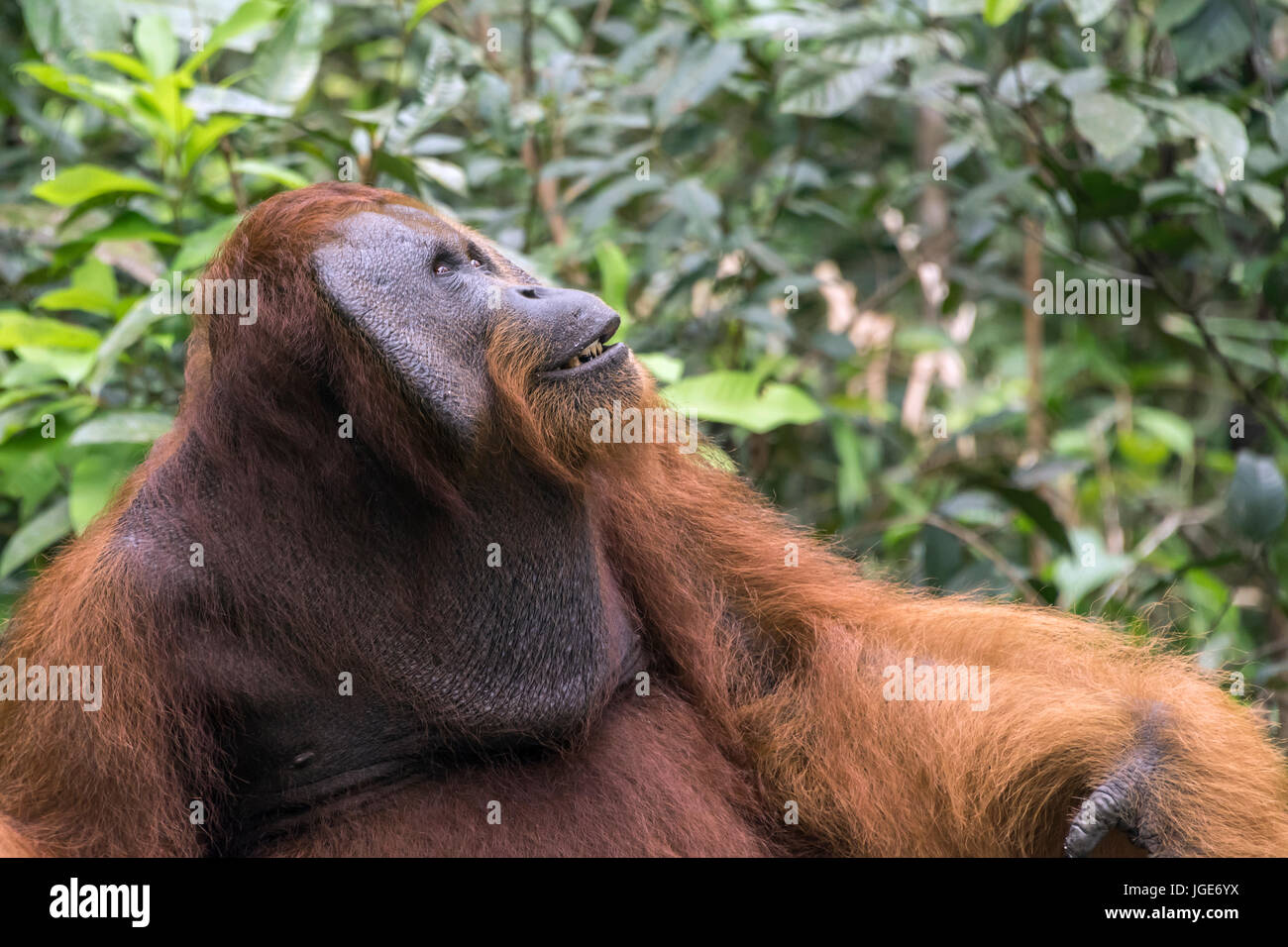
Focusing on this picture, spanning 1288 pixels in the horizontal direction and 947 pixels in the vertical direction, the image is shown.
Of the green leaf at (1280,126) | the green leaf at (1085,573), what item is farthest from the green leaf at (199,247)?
the green leaf at (1280,126)

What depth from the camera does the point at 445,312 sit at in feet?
7.00

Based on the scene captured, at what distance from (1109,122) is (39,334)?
97.4 inches

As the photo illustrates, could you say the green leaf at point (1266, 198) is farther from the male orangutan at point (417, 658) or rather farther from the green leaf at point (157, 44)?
the green leaf at point (157, 44)

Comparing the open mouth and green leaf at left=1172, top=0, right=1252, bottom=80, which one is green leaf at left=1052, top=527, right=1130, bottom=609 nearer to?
green leaf at left=1172, top=0, right=1252, bottom=80

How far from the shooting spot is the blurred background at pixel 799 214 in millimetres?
3021

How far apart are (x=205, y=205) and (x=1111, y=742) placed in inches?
98.6

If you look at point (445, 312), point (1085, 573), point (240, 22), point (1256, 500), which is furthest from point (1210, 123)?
point (240, 22)

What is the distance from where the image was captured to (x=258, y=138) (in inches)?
140

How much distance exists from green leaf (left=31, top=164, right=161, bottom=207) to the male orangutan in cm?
83

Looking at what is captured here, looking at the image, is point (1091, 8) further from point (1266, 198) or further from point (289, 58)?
point (289, 58)

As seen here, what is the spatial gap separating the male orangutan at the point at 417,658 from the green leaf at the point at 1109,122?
121 centimetres

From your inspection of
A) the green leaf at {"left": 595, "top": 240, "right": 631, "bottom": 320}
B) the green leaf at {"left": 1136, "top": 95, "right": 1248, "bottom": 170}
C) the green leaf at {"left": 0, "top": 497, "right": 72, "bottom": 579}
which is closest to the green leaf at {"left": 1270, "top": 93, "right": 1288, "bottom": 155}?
the green leaf at {"left": 1136, "top": 95, "right": 1248, "bottom": 170}
